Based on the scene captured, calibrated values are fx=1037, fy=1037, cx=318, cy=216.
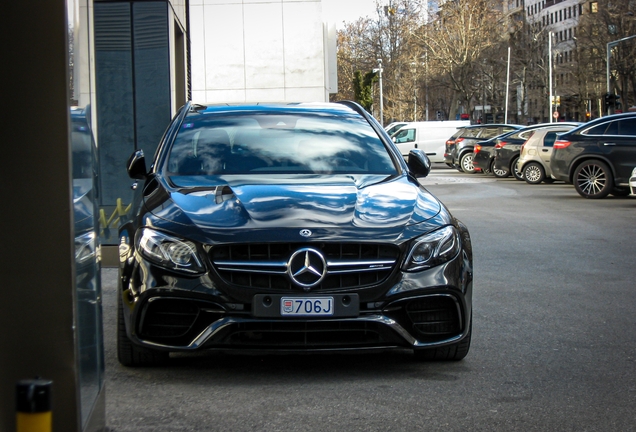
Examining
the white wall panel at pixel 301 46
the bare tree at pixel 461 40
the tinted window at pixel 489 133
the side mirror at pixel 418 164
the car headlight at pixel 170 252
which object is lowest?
the car headlight at pixel 170 252

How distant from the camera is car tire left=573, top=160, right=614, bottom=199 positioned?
21203 millimetres

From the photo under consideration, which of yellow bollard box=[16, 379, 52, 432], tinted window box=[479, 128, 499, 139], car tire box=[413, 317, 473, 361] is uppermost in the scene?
tinted window box=[479, 128, 499, 139]

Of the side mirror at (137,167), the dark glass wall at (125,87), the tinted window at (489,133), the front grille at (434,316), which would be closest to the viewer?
the front grille at (434,316)

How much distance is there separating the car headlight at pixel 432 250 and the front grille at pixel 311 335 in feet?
1.22

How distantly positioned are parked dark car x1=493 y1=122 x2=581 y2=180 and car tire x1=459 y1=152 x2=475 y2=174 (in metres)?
4.77

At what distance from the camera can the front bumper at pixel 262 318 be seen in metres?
5.14

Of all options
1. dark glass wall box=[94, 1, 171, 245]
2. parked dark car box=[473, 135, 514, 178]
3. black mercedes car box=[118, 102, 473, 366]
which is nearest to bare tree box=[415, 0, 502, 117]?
parked dark car box=[473, 135, 514, 178]

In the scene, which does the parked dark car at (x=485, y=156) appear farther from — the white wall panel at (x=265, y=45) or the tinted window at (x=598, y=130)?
the tinted window at (x=598, y=130)

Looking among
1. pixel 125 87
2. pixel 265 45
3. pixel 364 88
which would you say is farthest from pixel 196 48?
pixel 364 88

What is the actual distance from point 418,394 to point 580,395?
2.59 ft

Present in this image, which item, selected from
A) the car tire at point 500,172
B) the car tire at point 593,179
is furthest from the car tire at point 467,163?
the car tire at point 593,179

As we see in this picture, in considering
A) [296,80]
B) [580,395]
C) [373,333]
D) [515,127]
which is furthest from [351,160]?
[515,127]

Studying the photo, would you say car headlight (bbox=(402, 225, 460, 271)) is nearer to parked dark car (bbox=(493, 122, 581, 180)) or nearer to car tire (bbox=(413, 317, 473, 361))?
car tire (bbox=(413, 317, 473, 361))

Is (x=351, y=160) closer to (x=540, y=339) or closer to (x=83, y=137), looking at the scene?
(x=540, y=339)
